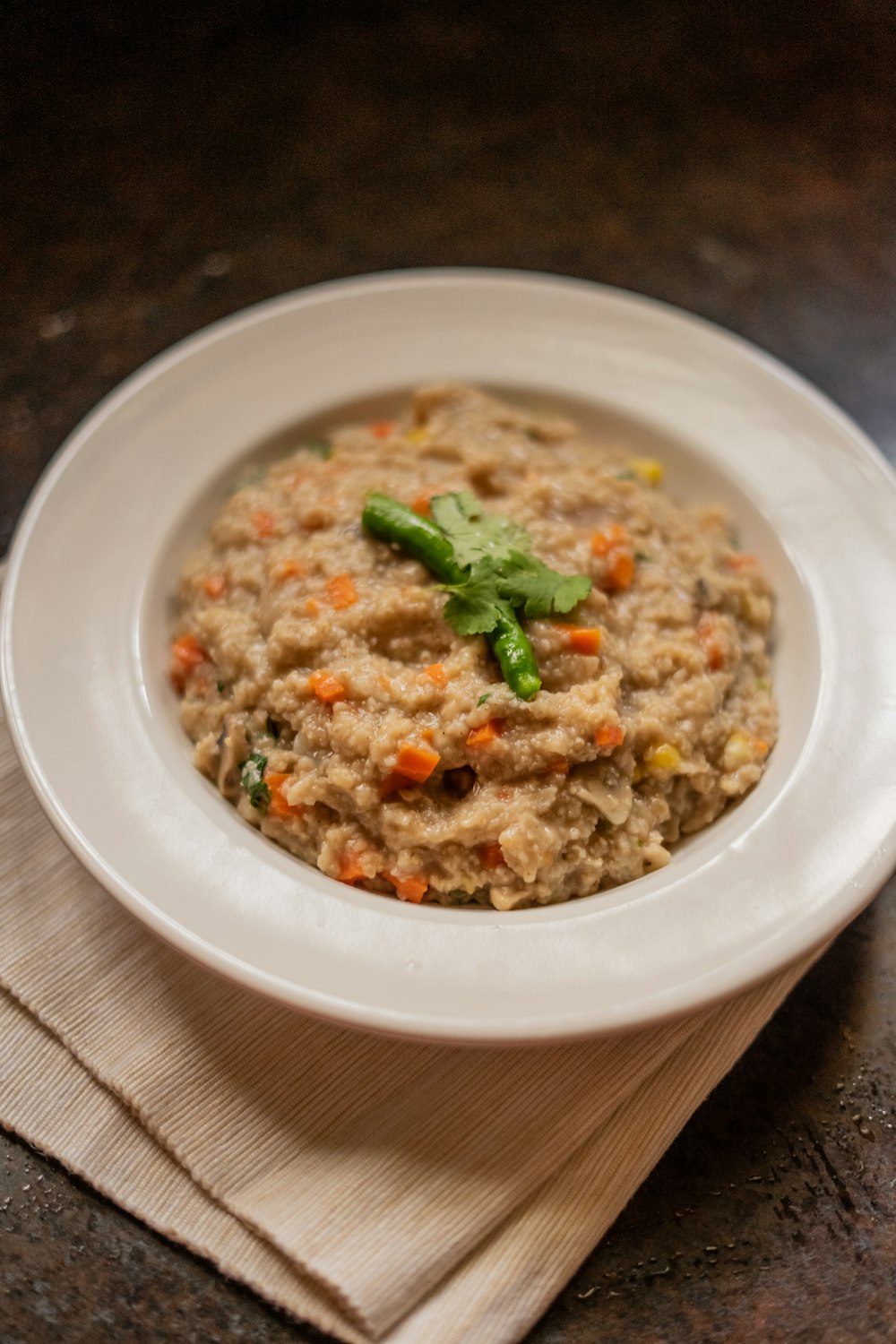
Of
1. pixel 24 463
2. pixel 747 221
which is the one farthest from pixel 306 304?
pixel 747 221

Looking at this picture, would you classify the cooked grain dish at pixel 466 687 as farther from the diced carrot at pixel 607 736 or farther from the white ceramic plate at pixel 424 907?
the white ceramic plate at pixel 424 907

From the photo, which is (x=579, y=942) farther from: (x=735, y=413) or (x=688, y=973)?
(x=735, y=413)

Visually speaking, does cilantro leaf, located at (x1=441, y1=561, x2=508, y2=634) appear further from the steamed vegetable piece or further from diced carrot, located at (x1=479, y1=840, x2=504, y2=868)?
diced carrot, located at (x1=479, y1=840, x2=504, y2=868)

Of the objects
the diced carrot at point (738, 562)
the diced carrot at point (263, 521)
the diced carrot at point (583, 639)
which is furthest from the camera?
the diced carrot at point (738, 562)

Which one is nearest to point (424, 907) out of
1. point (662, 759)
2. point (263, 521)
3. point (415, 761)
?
point (415, 761)

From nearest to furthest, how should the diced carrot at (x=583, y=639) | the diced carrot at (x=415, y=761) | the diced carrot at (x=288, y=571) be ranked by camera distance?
the diced carrot at (x=415, y=761)
the diced carrot at (x=583, y=639)
the diced carrot at (x=288, y=571)

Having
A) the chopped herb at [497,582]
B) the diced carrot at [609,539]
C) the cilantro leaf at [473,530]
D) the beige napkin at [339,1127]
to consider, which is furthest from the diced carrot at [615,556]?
the beige napkin at [339,1127]

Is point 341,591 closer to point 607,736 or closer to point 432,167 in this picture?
point 607,736

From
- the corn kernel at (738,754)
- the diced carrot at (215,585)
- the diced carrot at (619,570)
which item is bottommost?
the diced carrot at (215,585)
